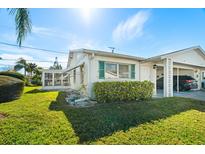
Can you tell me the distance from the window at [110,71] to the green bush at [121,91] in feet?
4.78

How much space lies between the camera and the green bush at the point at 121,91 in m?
8.12

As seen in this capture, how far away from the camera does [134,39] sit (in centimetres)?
1195

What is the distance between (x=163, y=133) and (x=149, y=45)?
10984 mm

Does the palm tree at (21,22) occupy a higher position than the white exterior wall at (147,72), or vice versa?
the palm tree at (21,22)

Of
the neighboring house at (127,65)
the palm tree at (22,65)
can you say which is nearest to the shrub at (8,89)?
the neighboring house at (127,65)

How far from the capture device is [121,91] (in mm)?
8422

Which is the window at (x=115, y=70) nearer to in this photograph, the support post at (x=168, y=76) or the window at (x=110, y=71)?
the window at (x=110, y=71)

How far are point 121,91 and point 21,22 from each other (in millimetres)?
6033

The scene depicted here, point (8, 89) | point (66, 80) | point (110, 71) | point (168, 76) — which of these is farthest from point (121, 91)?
point (66, 80)

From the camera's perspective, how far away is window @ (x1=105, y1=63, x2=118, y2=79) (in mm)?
9699

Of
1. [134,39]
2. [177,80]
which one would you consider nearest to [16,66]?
[134,39]

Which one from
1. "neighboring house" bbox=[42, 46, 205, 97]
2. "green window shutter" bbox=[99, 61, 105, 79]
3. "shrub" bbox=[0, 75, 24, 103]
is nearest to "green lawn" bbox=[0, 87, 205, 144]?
"shrub" bbox=[0, 75, 24, 103]

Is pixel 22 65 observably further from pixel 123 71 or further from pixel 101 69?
pixel 123 71
